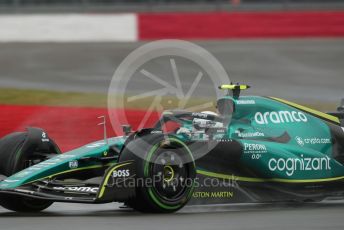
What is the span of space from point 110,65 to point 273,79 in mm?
4567

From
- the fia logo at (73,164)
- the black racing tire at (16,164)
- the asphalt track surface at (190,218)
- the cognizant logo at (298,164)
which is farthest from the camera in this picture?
the cognizant logo at (298,164)

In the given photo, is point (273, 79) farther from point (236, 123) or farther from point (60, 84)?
point (236, 123)

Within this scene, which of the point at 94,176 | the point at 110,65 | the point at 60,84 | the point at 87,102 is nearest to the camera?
the point at 94,176

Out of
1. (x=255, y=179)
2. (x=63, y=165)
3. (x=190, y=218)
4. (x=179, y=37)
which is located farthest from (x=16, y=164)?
(x=179, y=37)

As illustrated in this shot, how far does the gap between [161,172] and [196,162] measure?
52cm

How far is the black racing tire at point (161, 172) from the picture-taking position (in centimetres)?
811

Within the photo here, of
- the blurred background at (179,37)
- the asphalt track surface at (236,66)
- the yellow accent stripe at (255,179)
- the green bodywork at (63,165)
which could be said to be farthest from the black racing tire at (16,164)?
the blurred background at (179,37)

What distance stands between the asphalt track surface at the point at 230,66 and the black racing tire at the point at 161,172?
31.0 feet

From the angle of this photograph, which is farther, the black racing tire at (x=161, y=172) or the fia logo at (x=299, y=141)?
the fia logo at (x=299, y=141)

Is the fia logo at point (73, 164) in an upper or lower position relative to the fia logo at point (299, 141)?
lower

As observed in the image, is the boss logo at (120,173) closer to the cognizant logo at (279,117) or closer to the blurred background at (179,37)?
the cognizant logo at (279,117)

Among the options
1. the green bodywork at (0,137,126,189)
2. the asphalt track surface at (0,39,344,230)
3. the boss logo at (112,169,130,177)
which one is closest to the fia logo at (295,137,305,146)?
the asphalt track surface at (0,39,344,230)

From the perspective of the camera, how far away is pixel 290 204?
959cm

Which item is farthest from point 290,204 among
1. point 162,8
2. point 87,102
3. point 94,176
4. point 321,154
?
point 162,8
